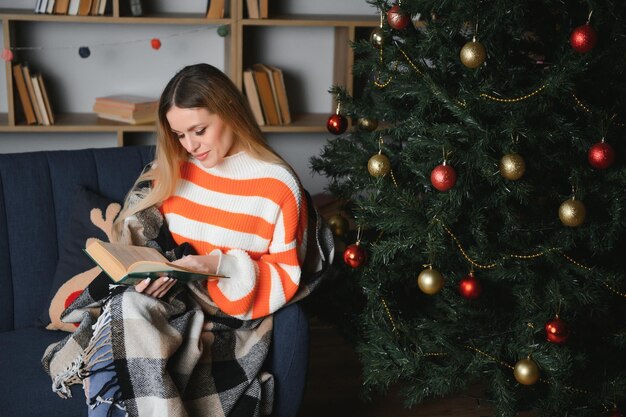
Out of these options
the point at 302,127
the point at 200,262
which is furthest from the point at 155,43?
the point at 200,262

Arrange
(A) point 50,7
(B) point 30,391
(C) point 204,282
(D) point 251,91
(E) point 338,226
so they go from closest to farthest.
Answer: (B) point 30,391 → (C) point 204,282 → (E) point 338,226 → (A) point 50,7 → (D) point 251,91

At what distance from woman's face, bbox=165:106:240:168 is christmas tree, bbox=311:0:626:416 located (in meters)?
0.41

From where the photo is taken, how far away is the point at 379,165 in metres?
2.02

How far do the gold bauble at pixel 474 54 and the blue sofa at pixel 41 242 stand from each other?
0.75 meters

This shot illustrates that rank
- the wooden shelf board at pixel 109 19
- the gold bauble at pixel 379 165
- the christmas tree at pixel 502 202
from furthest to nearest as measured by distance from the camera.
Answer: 1. the wooden shelf board at pixel 109 19
2. the gold bauble at pixel 379 165
3. the christmas tree at pixel 502 202

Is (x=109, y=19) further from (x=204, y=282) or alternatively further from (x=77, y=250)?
(x=204, y=282)

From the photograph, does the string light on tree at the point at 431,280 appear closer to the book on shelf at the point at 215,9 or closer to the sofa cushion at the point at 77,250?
the sofa cushion at the point at 77,250

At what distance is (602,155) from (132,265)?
1.12 m

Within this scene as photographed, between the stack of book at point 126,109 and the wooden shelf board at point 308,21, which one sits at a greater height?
the wooden shelf board at point 308,21

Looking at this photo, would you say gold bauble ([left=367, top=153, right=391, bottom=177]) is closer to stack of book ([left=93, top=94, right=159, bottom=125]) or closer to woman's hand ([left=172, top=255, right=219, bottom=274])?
woman's hand ([left=172, top=255, right=219, bottom=274])

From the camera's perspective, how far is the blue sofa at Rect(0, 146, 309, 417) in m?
1.96

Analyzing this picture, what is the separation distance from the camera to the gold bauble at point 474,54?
68.1 inches

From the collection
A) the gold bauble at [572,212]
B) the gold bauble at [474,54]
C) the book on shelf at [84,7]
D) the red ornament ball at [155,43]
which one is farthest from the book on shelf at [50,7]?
the gold bauble at [572,212]

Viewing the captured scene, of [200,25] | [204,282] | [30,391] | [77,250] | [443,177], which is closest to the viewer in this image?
[443,177]
